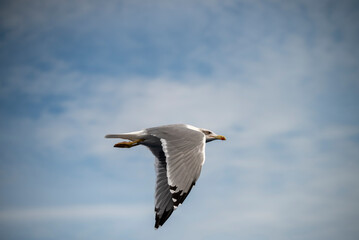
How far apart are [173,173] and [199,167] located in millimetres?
424

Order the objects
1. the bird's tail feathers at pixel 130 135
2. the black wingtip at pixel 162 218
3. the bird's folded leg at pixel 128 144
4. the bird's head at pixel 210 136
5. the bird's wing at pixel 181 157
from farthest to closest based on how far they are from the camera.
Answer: the bird's head at pixel 210 136, the bird's folded leg at pixel 128 144, the bird's tail feathers at pixel 130 135, the black wingtip at pixel 162 218, the bird's wing at pixel 181 157

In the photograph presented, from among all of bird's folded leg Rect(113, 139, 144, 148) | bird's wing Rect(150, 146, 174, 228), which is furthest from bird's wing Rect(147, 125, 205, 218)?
bird's wing Rect(150, 146, 174, 228)

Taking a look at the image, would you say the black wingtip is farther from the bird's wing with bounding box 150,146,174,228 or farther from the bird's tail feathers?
the bird's tail feathers

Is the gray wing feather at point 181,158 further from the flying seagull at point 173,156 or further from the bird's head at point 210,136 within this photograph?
the bird's head at point 210,136

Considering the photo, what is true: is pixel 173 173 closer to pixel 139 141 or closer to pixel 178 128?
pixel 178 128

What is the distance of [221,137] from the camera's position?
7914 mm

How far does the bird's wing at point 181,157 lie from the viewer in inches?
204

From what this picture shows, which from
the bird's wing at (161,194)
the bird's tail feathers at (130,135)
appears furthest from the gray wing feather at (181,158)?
the bird's wing at (161,194)

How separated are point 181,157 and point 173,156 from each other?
0.13 meters

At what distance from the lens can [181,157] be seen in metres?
5.58

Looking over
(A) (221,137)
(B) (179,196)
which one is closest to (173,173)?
(B) (179,196)

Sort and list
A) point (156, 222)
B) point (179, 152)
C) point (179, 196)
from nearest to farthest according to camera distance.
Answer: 1. point (179, 196)
2. point (179, 152)
3. point (156, 222)

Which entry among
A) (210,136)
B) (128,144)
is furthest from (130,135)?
(210,136)

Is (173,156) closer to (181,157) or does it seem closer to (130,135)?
(181,157)
